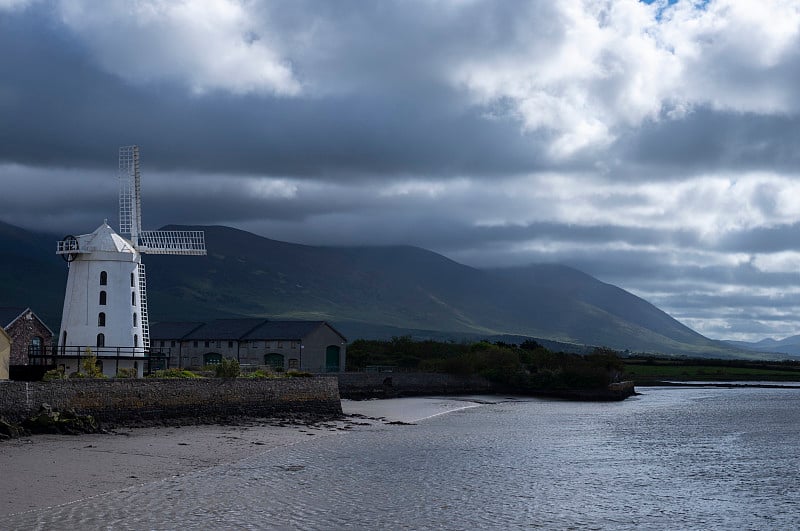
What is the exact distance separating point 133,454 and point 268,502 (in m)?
10.2

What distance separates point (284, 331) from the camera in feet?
315

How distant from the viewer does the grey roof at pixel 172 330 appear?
10101cm

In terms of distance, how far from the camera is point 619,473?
3666cm

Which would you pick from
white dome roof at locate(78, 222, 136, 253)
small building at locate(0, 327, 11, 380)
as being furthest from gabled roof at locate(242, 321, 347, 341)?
small building at locate(0, 327, 11, 380)

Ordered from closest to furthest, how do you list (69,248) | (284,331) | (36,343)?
(69,248) → (36,343) → (284,331)

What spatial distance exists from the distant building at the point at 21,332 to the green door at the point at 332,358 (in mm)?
32558

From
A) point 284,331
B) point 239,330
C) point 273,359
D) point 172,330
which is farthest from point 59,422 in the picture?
point 172,330

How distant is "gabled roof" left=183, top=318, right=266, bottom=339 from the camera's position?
98000 mm

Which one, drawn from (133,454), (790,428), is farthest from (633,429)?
(133,454)

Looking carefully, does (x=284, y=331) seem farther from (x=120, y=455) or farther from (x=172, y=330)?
(x=120, y=455)

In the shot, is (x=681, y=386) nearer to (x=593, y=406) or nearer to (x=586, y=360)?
(x=586, y=360)

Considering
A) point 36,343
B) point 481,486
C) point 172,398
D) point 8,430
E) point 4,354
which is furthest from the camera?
point 36,343

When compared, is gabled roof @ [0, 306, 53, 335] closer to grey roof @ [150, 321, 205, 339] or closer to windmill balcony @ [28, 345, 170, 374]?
windmill balcony @ [28, 345, 170, 374]

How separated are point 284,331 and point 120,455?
60798 millimetres
